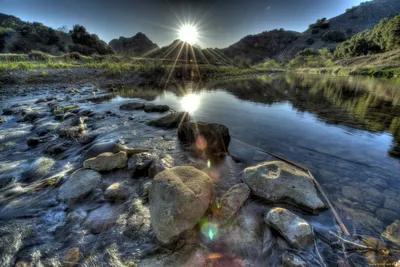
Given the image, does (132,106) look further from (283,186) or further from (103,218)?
(283,186)

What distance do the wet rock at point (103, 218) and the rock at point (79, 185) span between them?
54 centimetres

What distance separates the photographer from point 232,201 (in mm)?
2764

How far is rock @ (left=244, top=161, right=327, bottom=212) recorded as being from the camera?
2.79 meters

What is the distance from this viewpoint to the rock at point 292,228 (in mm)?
2053

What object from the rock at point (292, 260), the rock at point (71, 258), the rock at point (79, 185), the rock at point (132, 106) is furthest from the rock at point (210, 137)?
the rock at point (132, 106)

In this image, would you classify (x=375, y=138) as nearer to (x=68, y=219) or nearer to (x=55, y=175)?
(x=68, y=219)

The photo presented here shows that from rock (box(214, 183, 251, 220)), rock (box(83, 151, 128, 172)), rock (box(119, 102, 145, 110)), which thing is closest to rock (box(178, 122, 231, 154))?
rock (box(214, 183, 251, 220))

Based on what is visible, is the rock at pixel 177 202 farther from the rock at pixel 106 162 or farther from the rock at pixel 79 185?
the rock at pixel 106 162

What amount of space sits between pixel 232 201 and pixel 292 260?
1071mm

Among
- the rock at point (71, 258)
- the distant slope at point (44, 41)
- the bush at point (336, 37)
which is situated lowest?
the rock at point (71, 258)

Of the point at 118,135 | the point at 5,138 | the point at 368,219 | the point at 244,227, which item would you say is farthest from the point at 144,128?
the point at 368,219

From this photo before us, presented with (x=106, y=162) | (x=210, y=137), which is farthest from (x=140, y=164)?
(x=210, y=137)

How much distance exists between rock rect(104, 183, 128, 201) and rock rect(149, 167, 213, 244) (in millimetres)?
715

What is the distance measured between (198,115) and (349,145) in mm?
5814
